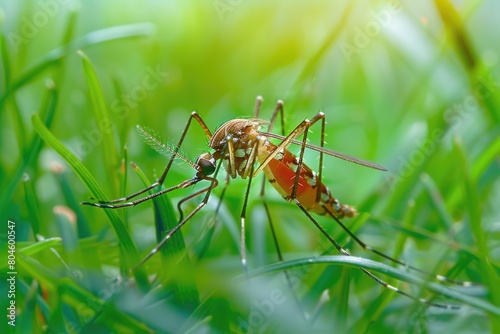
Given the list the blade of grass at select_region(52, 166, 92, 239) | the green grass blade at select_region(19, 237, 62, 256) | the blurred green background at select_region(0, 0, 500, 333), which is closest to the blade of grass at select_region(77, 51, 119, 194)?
the blurred green background at select_region(0, 0, 500, 333)

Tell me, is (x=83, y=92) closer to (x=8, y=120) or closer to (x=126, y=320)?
(x=8, y=120)

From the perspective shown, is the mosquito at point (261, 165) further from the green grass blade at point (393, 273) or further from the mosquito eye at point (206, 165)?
the green grass blade at point (393, 273)

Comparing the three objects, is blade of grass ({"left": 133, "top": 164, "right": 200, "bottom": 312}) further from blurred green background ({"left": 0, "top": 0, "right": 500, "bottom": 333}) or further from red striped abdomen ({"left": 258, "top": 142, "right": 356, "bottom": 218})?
red striped abdomen ({"left": 258, "top": 142, "right": 356, "bottom": 218})

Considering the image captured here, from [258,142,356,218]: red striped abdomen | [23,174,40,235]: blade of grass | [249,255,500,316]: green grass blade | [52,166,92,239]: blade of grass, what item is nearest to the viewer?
[249,255,500,316]: green grass blade

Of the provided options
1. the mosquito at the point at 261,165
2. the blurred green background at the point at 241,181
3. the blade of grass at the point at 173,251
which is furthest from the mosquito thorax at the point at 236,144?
the blade of grass at the point at 173,251

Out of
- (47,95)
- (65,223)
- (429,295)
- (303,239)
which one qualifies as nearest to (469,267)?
(429,295)
